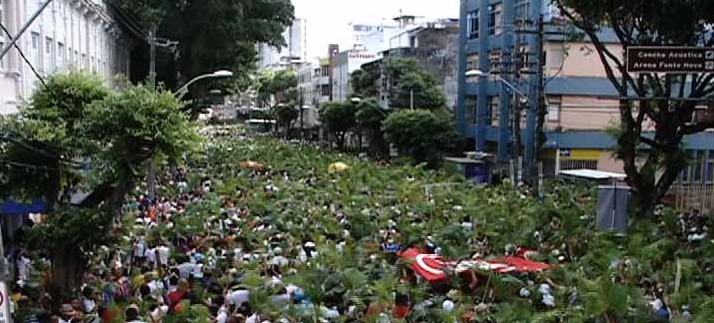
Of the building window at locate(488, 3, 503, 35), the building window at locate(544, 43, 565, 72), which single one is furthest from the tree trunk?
the building window at locate(488, 3, 503, 35)

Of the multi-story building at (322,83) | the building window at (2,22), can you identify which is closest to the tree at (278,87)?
the multi-story building at (322,83)

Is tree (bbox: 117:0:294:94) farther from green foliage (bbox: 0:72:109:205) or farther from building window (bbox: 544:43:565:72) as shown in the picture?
green foliage (bbox: 0:72:109:205)

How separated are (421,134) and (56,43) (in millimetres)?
21028

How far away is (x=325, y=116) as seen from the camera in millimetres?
61844

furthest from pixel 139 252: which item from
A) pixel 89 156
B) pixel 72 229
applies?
pixel 72 229

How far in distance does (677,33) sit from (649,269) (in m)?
7.03

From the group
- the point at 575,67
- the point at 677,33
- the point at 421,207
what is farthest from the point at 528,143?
the point at 677,33

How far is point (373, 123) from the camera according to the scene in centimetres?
5391

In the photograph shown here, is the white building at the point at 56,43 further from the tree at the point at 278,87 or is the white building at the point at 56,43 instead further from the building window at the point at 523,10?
the tree at the point at 278,87

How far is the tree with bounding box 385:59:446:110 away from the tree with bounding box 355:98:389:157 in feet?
4.20

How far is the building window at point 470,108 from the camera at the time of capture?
46.7 meters

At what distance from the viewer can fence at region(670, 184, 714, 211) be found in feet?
93.0

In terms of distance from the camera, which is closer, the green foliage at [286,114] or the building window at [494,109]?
the building window at [494,109]

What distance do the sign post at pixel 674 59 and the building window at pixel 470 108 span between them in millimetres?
32829
